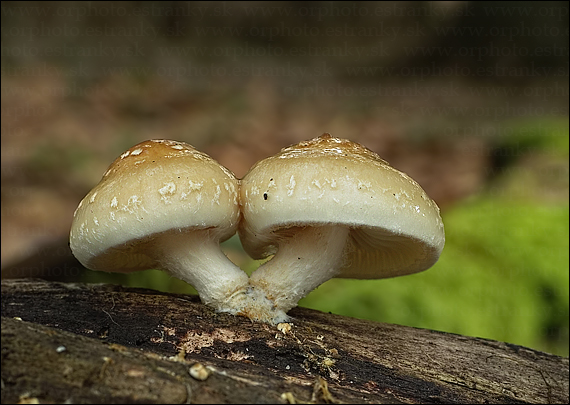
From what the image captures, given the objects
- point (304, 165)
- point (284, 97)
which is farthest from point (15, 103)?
point (304, 165)

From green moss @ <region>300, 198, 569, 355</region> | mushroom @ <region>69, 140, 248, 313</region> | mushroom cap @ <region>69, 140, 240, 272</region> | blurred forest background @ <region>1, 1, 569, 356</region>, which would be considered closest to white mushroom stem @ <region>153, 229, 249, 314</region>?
mushroom @ <region>69, 140, 248, 313</region>

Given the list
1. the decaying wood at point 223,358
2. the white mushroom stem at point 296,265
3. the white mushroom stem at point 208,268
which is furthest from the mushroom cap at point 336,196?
the decaying wood at point 223,358

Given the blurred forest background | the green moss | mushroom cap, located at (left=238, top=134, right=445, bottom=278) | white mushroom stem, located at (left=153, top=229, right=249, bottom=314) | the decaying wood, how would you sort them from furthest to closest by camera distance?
the blurred forest background, the green moss, white mushroom stem, located at (left=153, top=229, right=249, bottom=314), mushroom cap, located at (left=238, top=134, right=445, bottom=278), the decaying wood

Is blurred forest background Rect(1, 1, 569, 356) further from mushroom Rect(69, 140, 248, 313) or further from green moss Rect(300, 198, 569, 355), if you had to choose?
mushroom Rect(69, 140, 248, 313)

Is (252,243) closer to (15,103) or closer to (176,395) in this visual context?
(176,395)

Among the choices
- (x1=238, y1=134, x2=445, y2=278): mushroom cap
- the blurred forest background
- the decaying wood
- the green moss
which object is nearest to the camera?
the decaying wood

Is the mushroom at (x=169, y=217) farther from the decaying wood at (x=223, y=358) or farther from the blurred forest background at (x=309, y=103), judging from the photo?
the blurred forest background at (x=309, y=103)

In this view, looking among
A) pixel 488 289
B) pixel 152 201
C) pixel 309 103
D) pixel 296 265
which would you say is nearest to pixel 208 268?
pixel 296 265

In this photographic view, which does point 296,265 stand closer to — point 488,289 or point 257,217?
point 257,217
